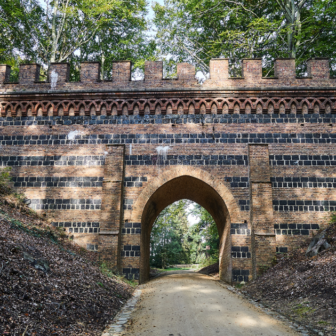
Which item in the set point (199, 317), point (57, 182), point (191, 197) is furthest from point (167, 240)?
point (199, 317)

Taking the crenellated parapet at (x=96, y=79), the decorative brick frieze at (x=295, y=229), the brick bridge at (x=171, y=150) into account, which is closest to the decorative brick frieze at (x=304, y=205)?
the brick bridge at (x=171, y=150)

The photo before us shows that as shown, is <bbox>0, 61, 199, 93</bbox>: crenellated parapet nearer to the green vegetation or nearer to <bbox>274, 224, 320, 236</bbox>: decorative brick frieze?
<bbox>274, 224, 320, 236</bbox>: decorative brick frieze

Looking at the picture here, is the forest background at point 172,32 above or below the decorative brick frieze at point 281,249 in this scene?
above

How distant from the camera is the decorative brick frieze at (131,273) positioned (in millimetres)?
11525

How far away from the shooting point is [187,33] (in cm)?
2233

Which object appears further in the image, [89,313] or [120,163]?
[120,163]

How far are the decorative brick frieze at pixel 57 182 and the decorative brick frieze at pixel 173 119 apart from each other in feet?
7.32

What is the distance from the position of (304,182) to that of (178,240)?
25038 mm

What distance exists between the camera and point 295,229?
38.4 ft

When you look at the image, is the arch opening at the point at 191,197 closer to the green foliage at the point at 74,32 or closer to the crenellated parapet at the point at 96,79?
the crenellated parapet at the point at 96,79

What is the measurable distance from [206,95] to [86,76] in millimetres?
4859

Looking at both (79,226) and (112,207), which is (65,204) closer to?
(79,226)

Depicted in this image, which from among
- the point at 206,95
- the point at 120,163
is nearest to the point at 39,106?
the point at 120,163

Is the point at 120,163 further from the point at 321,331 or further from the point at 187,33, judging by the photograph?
the point at 187,33
